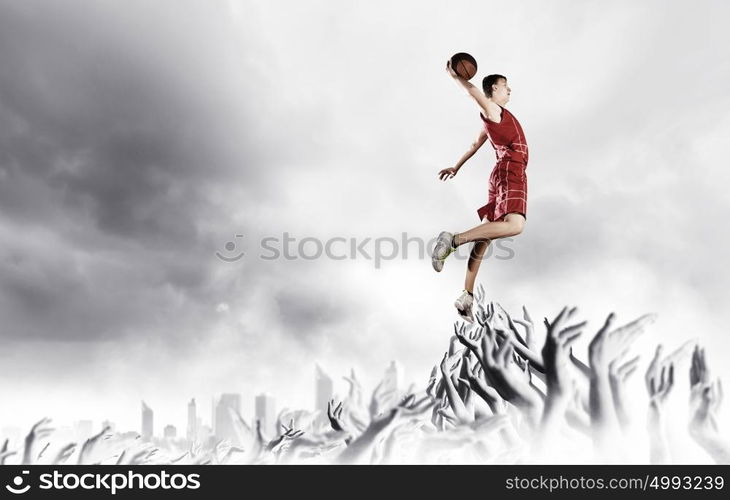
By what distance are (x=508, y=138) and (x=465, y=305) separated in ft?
8.46

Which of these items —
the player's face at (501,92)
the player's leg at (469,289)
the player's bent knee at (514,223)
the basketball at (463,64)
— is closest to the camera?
the basketball at (463,64)

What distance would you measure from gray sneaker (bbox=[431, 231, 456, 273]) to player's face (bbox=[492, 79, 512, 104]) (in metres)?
2.22

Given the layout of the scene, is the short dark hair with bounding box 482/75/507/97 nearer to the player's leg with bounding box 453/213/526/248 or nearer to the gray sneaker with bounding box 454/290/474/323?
the player's leg with bounding box 453/213/526/248

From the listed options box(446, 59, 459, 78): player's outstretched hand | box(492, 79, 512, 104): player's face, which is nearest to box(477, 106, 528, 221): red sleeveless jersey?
box(492, 79, 512, 104): player's face

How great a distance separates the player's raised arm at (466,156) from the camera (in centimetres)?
1036

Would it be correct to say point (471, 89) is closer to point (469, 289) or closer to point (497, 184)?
point (497, 184)

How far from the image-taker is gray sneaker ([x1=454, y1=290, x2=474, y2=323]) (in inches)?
396

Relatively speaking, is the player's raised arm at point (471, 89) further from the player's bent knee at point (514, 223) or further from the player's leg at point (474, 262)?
the player's leg at point (474, 262)

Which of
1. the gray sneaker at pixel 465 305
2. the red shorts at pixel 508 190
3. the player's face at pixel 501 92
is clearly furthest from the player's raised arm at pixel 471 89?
the gray sneaker at pixel 465 305

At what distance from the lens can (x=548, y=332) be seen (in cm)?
813

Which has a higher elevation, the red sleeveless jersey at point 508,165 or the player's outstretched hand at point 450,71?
the player's outstretched hand at point 450,71

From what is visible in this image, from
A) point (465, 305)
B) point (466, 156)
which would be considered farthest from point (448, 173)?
point (465, 305)

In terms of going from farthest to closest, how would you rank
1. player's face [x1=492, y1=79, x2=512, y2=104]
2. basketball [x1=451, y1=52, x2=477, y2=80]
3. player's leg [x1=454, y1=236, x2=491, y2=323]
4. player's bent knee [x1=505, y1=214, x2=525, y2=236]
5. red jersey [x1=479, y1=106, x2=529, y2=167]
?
player's leg [x1=454, y1=236, x2=491, y2=323], player's face [x1=492, y1=79, x2=512, y2=104], red jersey [x1=479, y1=106, x2=529, y2=167], player's bent knee [x1=505, y1=214, x2=525, y2=236], basketball [x1=451, y1=52, x2=477, y2=80]
